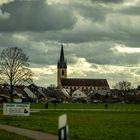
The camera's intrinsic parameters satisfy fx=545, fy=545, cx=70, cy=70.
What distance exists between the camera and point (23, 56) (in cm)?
10762

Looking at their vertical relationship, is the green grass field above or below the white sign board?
below

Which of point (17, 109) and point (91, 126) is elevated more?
point (17, 109)

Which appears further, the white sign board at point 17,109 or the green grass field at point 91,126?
the white sign board at point 17,109

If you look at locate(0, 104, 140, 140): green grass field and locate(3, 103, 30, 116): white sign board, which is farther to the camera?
locate(3, 103, 30, 116): white sign board

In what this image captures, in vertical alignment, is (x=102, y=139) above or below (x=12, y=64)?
below

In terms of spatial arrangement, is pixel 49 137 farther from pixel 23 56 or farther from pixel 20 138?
pixel 23 56

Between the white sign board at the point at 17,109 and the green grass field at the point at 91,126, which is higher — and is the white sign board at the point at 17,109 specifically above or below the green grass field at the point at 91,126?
above

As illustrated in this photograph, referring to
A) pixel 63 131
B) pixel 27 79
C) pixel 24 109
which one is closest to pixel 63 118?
pixel 63 131

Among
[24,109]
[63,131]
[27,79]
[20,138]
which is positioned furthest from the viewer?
[27,79]

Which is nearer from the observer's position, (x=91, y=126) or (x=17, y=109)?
(x=91, y=126)

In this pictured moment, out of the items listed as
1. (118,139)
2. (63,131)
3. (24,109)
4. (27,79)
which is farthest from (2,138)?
(27,79)

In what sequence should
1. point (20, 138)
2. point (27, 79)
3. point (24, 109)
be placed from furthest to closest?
point (27, 79)
point (24, 109)
point (20, 138)

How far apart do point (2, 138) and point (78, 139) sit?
3474 mm

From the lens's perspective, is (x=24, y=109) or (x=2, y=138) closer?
(x=2, y=138)
